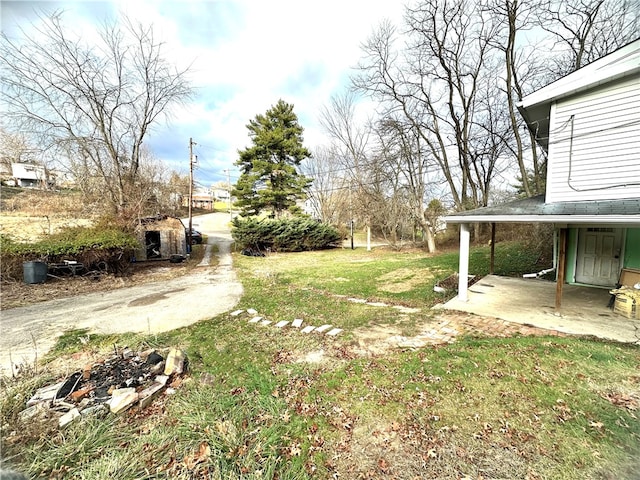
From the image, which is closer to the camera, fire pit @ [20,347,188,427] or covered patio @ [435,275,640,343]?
fire pit @ [20,347,188,427]

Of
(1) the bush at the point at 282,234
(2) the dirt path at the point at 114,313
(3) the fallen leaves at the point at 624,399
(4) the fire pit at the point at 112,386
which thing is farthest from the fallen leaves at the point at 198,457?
(1) the bush at the point at 282,234

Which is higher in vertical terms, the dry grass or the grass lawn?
the grass lawn

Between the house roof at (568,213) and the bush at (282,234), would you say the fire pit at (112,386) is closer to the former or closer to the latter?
the house roof at (568,213)

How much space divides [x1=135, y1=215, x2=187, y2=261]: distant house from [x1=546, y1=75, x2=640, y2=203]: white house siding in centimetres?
1726

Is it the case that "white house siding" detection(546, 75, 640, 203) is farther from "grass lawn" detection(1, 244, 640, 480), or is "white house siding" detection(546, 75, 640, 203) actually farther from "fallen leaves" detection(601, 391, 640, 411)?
"fallen leaves" detection(601, 391, 640, 411)

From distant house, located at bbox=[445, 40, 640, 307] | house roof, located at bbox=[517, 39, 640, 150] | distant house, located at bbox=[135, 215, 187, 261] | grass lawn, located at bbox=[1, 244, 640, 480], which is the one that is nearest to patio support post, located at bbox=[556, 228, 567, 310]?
distant house, located at bbox=[445, 40, 640, 307]

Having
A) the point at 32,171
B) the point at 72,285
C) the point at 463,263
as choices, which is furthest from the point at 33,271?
the point at 463,263

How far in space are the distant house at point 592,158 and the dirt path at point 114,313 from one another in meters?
6.97

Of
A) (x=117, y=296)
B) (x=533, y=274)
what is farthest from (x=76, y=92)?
(x=533, y=274)

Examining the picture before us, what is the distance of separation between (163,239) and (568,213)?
703 inches

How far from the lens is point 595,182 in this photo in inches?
223

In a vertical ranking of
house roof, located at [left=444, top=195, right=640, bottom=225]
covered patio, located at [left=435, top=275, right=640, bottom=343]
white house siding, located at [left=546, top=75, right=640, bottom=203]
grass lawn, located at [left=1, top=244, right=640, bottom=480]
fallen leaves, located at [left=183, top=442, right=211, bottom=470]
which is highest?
white house siding, located at [left=546, top=75, right=640, bottom=203]

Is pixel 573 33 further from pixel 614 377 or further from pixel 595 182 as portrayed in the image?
pixel 614 377

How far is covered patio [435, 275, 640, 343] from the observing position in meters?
4.68
